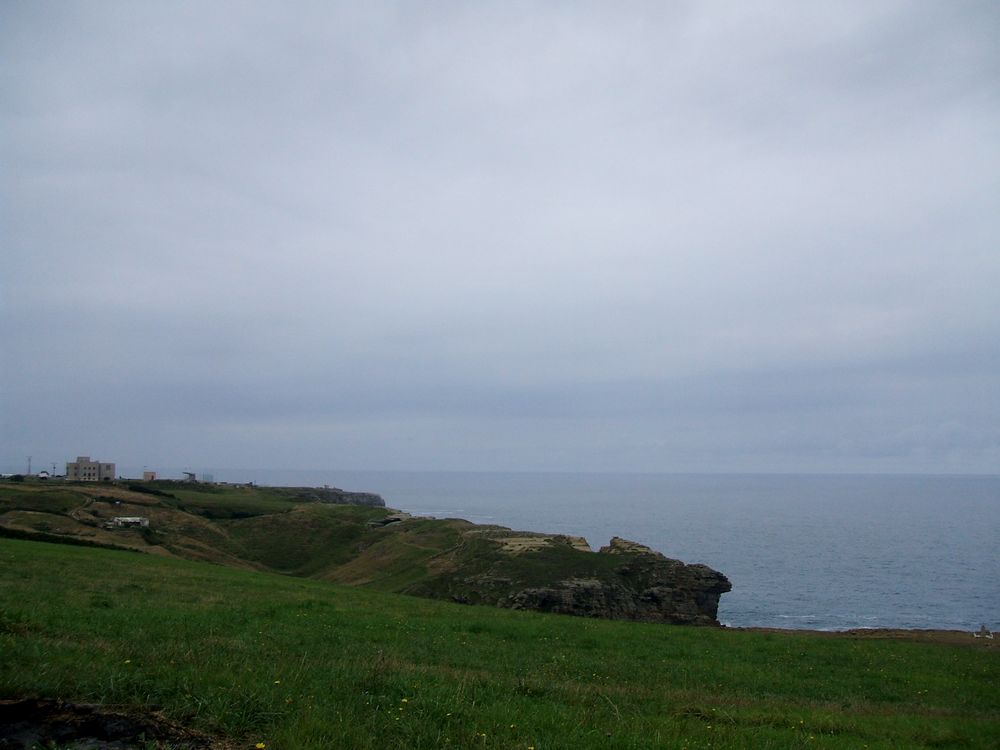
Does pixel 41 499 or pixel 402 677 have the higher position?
pixel 402 677

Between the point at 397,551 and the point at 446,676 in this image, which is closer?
the point at 446,676

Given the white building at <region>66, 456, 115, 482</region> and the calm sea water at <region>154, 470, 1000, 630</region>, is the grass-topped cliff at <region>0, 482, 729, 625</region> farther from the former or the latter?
the white building at <region>66, 456, 115, 482</region>

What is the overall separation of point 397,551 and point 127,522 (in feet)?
93.9

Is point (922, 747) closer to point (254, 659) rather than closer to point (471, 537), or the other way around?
point (254, 659)

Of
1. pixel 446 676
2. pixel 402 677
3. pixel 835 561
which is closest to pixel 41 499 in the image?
pixel 446 676

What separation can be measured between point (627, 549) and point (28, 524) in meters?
50.7

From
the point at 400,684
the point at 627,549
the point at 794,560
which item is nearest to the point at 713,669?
the point at 400,684

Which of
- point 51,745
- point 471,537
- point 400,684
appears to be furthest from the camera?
point 471,537

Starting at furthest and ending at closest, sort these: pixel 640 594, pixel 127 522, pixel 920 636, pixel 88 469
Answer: pixel 88 469
pixel 127 522
pixel 640 594
pixel 920 636

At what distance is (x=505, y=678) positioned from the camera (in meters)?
13.5

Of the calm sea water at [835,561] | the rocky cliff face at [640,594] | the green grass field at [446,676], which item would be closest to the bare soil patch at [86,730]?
the green grass field at [446,676]

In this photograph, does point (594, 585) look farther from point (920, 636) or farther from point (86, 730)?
point (86, 730)

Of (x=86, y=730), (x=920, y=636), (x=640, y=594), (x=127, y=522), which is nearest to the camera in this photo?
(x=86, y=730)

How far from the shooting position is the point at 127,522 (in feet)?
242
